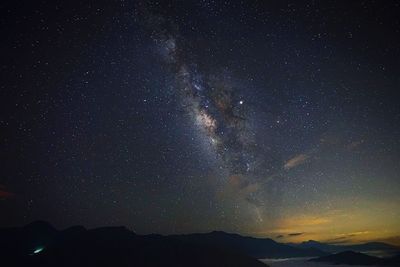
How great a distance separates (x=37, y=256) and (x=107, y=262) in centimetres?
4276

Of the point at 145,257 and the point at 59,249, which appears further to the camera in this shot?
the point at 59,249

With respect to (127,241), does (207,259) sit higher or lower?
lower

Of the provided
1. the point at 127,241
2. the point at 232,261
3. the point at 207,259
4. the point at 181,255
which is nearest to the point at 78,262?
the point at 127,241

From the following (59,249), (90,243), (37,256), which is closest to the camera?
(37,256)

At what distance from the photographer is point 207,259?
159500mm

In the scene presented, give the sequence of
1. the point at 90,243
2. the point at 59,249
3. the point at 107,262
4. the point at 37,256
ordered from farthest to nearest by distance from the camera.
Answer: the point at 90,243
the point at 59,249
the point at 37,256
the point at 107,262

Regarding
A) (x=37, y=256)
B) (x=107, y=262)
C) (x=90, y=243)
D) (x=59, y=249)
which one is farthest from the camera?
(x=90, y=243)

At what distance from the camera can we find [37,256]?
493ft

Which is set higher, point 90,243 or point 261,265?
point 90,243

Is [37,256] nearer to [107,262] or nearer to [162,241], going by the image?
[107,262]

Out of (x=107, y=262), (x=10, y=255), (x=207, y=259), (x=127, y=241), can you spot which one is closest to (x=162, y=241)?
(x=127, y=241)

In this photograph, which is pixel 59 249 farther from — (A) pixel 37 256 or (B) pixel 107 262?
(B) pixel 107 262

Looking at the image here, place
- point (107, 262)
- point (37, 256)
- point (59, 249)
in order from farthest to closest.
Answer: point (59, 249), point (37, 256), point (107, 262)

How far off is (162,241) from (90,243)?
146 ft
